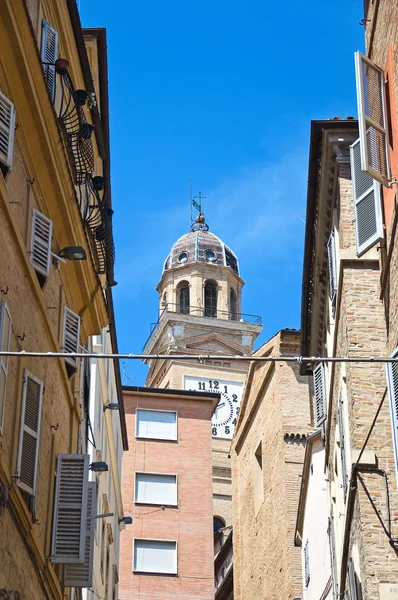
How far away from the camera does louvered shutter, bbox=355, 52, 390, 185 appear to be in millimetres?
14734

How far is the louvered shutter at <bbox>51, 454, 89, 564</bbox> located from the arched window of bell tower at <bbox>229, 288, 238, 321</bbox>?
83989 millimetres

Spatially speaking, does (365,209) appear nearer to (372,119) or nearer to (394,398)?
(372,119)

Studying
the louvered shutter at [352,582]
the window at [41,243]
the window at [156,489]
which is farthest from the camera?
the window at [156,489]

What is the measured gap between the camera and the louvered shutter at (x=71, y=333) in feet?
53.6

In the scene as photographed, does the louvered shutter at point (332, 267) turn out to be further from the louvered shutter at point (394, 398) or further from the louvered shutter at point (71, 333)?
the louvered shutter at point (394, 398)

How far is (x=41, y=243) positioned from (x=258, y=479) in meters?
28.9

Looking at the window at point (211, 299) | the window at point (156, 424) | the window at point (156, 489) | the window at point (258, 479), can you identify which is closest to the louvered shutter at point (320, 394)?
the window at point (258, 479)

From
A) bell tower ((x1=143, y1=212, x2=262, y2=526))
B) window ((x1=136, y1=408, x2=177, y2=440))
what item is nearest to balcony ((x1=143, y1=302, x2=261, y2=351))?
bell tower ((x1=143, y1=212, x2=262, y2=526))

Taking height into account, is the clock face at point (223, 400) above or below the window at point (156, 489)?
above

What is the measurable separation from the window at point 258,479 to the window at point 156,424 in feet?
13.8

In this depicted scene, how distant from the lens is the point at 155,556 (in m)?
43.4

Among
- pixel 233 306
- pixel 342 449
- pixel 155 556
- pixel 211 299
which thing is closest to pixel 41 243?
pixel 342 449

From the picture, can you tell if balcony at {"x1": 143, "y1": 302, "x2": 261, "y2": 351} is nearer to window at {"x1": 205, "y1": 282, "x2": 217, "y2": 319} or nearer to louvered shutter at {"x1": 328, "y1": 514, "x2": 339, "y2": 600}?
window at {"x1": 205, "y1": 282, "x2": 217, "y2": 319}

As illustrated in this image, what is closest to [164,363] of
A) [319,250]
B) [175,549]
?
[175,549]
